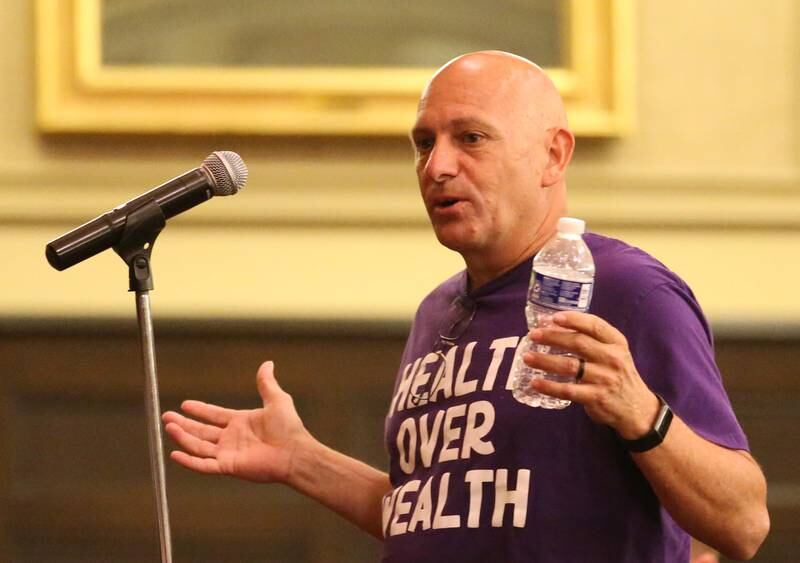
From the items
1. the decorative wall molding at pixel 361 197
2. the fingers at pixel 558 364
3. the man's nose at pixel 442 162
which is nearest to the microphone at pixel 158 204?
the man's nose at pixel 442 162

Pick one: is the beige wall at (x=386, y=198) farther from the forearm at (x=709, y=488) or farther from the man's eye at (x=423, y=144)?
the forearm at (x=709, y=488)

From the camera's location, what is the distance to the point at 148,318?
174cm

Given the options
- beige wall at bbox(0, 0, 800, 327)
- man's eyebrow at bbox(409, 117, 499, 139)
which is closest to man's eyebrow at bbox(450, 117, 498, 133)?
man's eyebrow at bbox(409, 117, 499, 139)

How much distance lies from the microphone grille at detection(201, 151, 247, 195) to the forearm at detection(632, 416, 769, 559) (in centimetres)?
66

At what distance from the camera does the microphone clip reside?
176 centimetres

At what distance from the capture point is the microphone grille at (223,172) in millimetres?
1815

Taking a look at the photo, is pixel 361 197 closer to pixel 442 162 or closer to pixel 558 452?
pixel 442 162

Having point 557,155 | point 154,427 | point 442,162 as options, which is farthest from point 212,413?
point 557,155

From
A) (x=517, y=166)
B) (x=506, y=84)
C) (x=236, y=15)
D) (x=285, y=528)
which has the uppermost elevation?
(x=236, y=15)

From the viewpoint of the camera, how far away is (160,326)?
316cm

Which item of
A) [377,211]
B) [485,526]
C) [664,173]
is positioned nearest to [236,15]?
[377,211]

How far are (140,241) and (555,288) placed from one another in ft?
1.84

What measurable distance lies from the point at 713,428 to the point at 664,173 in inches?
64.5

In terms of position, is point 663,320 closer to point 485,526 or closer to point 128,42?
point 485,526
